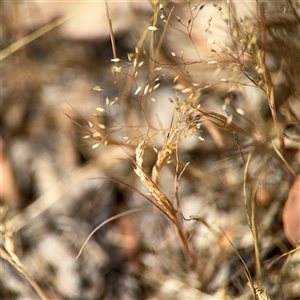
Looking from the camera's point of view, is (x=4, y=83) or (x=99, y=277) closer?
(x=99, y=277)

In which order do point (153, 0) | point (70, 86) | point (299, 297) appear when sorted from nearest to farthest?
point (153, 0), point (299, 297), point (70, 86)

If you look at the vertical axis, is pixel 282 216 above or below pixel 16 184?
below

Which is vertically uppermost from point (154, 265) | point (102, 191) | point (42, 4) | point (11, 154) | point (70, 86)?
point (42, 4)

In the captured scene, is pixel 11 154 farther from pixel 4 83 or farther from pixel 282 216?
pixel 282 216

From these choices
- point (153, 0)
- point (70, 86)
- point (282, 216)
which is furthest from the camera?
point (70, 86)

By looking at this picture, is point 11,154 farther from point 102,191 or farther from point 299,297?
point 299,297

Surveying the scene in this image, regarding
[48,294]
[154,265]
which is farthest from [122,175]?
[48,294]
